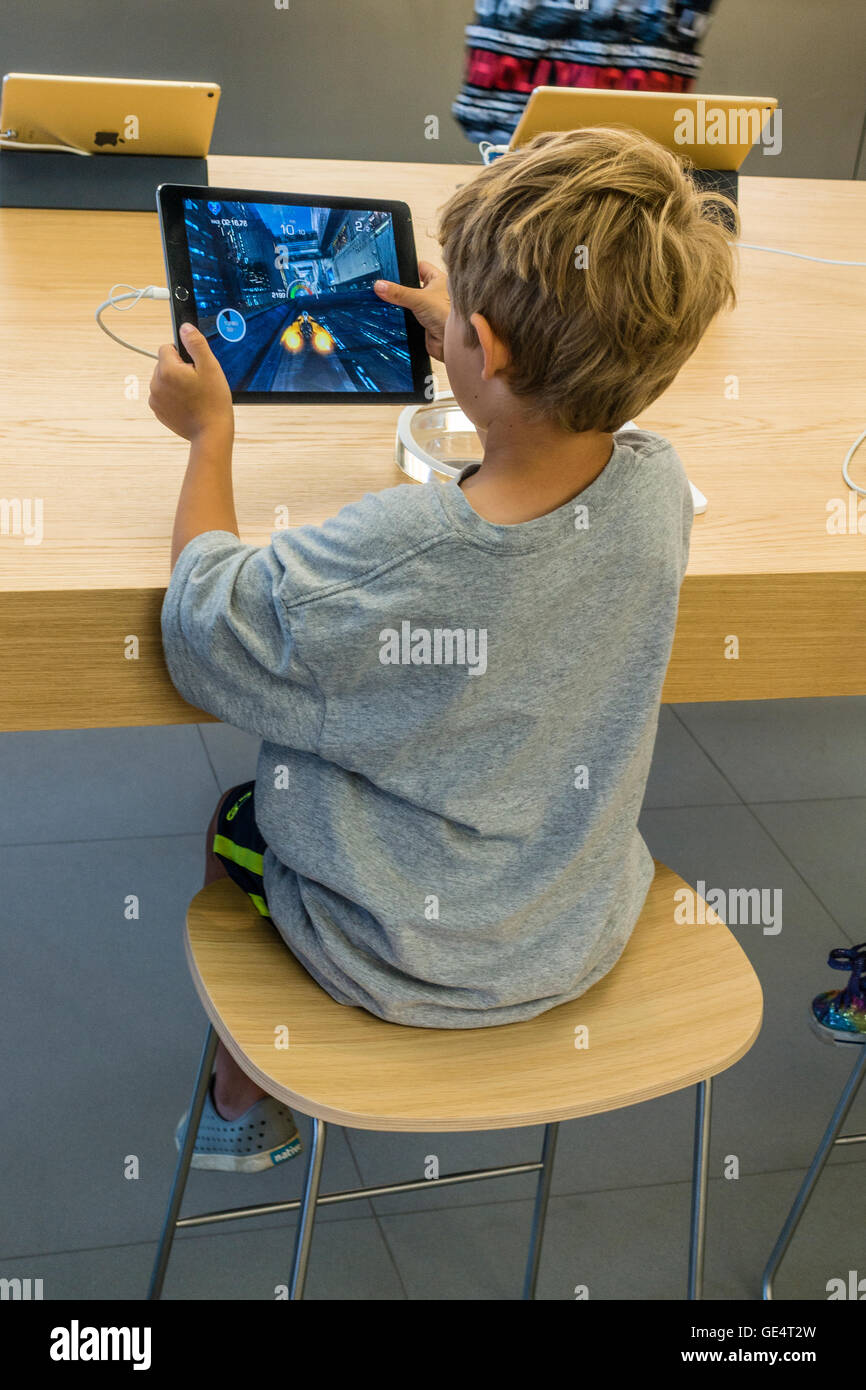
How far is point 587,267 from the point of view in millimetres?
818

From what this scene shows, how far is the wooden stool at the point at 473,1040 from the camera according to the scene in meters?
0.94

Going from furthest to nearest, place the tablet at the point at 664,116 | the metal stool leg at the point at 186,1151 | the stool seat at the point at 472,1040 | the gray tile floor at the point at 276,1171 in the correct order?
the tablet at the point at 664,116 < the gray tile floor at the point at 276,1171 < the metal stool leg at the point at 186,1151 < the stool seat at the point at 472,1040

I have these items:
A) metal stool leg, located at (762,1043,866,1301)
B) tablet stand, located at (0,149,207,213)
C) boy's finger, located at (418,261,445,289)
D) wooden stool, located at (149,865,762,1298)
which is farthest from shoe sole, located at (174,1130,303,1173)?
tablet stand, located at (0,149,207,213)

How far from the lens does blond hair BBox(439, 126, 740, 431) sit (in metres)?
0.82

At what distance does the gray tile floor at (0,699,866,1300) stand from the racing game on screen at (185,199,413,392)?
0.89m

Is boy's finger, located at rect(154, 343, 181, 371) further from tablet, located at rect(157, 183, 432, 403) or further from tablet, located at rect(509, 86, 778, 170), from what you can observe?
tablet, located at rect(509, 86, 778, 170)

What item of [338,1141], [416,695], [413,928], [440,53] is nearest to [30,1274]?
[338,1141]

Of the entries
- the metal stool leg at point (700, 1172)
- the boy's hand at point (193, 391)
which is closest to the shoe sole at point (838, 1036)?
the metal stool leg at point (700, 1172)

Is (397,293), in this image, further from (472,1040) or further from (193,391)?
(472,1040)

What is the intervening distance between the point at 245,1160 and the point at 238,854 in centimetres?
39

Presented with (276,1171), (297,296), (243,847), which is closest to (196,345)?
(297,296)

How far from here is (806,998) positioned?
5.99ft

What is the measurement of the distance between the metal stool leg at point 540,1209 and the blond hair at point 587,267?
73 centimetres

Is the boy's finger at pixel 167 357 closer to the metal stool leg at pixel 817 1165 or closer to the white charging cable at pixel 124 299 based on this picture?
the white charging cable at pixel 124 299
